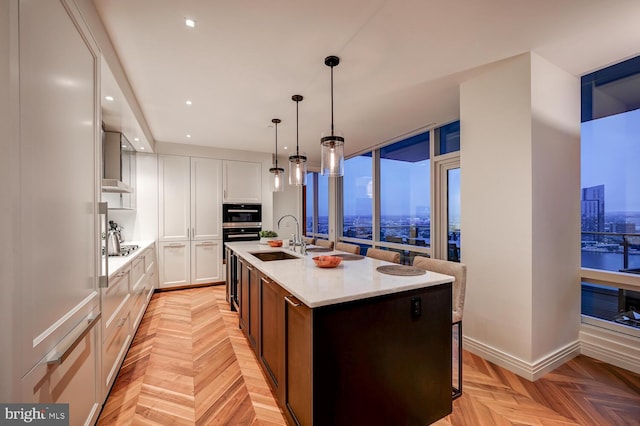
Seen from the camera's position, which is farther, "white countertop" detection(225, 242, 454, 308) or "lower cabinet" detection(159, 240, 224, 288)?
"lower cabinet" detection(159, 240, 224, 288)

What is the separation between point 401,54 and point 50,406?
292 cm

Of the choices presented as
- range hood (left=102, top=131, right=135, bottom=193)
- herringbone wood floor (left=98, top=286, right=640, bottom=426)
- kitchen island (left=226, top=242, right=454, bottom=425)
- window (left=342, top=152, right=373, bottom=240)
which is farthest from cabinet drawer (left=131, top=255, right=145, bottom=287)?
window (left=342, top=152, right=373, bottom=240)

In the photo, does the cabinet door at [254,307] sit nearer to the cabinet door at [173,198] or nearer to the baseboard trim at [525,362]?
the baseboard trim at [525,362]

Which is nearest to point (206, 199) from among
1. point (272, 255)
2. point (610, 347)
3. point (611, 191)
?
point (272, 255)

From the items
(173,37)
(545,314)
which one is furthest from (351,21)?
(545,314)

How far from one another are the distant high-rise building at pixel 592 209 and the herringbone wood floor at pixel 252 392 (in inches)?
48.7

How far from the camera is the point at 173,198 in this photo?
4.97 metres

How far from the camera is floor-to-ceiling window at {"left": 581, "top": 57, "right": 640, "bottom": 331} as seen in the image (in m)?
2.46

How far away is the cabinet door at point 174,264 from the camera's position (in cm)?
487

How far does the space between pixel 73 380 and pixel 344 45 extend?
104 inches

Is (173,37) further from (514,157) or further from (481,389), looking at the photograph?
(481,389)

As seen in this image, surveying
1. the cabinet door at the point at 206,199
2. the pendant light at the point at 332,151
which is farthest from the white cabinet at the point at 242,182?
the pendant light at the point at 332,151

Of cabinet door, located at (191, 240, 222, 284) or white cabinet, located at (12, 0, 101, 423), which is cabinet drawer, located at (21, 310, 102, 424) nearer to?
white cabinet, located at (12, 0, 101, 423)

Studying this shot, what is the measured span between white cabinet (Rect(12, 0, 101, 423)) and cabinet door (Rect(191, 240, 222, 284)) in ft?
11.7
